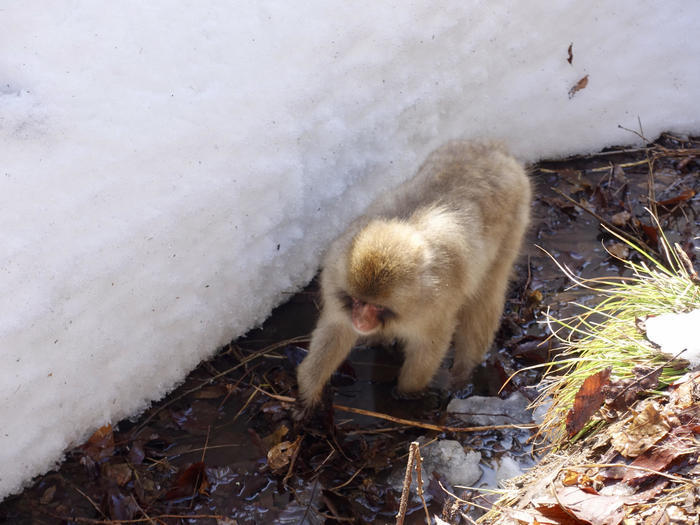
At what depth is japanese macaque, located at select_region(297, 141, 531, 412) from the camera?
3051 millimetres

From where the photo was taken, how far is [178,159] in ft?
11.2

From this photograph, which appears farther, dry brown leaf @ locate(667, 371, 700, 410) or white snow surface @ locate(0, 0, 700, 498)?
white snow surface @ locate(0, 0, 700, 498)

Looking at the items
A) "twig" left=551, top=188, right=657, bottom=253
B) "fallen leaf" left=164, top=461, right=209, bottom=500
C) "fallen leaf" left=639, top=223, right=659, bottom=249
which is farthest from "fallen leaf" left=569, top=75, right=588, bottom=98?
"fallen leaf" left=164, top=461, right=209, bottom=500

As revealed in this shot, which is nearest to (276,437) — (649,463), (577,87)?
(649,463)

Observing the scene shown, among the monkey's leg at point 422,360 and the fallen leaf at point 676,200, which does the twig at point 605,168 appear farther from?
the monkey's leg at point 422,360

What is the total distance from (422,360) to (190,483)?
1.27 metres

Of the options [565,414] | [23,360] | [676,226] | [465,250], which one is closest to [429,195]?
[465,250]

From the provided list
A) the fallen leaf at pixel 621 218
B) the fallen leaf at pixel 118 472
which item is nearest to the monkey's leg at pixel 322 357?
the fallen leaf at pixel 118 472

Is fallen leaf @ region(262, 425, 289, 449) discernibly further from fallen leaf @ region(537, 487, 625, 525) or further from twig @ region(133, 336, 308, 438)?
fallen leaf @ region(537, 487, 625, 525)

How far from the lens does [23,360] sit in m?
2.94

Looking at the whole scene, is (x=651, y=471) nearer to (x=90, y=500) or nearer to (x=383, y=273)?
(x=383, y=273)

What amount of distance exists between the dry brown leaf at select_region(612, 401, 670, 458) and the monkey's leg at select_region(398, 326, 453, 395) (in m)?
1.11

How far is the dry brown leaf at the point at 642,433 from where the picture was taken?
7.98ft

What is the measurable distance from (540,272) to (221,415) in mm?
2250
